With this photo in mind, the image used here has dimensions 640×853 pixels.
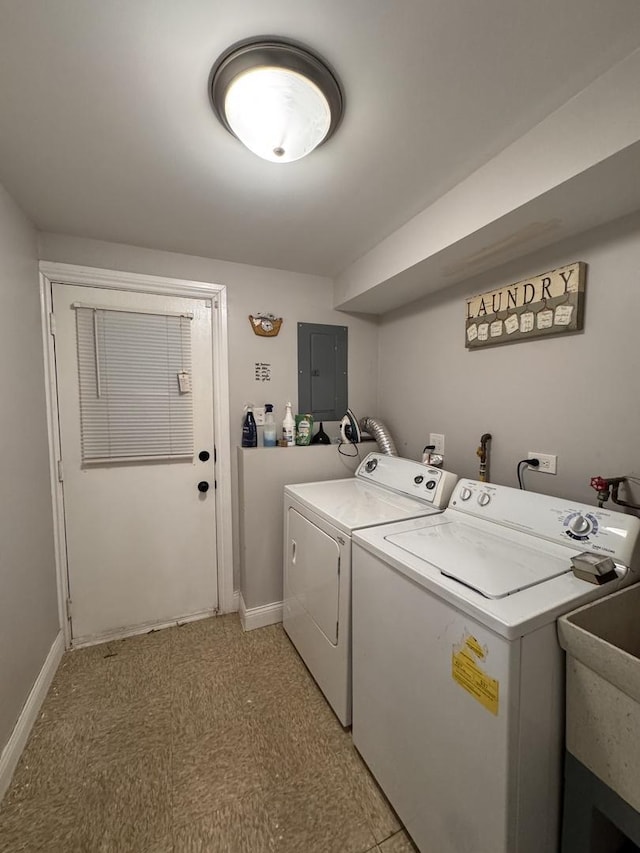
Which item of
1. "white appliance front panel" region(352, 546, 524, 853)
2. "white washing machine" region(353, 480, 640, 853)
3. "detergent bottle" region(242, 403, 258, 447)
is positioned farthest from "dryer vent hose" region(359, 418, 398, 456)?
"white appliance front panel" region(352, 546, 524, 853)

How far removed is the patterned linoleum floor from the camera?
3.72ft

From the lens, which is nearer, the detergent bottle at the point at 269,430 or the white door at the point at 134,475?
the white door at the point at 134,475

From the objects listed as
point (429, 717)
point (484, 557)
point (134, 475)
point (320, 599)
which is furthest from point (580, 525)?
point (134, 475)

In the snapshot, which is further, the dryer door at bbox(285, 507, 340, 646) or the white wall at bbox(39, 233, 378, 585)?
the white wall at bbox(39, 233, 378, 585)

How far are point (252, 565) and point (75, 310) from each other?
1.83 m

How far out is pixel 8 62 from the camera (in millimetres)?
910

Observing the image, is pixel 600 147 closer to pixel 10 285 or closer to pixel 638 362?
pixel 638 362

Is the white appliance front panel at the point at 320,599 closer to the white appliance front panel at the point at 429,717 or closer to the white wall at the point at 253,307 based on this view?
the white appliance front panel at the point at 429,717

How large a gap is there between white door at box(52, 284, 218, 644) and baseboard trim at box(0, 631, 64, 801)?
0.20 metres

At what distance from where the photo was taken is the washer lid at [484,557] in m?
0.98

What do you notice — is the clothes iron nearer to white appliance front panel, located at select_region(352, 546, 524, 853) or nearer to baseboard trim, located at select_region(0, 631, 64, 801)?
white appliance front panel, located at select_region(352, 546, 524, 853)

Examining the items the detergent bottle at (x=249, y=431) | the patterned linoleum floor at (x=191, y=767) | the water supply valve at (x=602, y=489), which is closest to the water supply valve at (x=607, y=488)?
the water supply valve at (x=602, y=489)

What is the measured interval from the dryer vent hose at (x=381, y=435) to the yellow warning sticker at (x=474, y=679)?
144cm

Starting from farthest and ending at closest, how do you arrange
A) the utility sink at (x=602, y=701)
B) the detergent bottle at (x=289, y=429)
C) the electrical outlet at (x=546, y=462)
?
the detergent bottle at (x=289, y=429) < the electrical outlet at (x=546, y=462) < the utility sink at (x=602, y=701)
